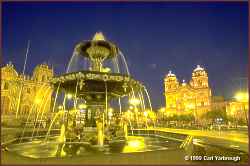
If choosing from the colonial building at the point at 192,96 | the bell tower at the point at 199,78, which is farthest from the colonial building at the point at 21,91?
the bell tower at the point at 199,78

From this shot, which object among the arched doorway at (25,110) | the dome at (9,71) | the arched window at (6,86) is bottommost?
the arched doorway at (25,110)

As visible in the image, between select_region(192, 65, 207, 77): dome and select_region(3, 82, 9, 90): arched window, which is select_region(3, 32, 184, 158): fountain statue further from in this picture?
select_region(192, 65, 207, 77): dome

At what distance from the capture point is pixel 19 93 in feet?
152

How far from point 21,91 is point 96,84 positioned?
41410mm

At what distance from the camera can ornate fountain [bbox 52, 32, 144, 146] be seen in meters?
9.53

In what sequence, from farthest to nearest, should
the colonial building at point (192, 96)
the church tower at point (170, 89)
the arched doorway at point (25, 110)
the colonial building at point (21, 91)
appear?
the church tower at point (170, 89), the colonial building at point (192, 96), the arched doorway at point (25, 110), the colonial building at point (21, 91)

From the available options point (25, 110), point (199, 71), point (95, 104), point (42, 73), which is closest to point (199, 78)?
point (199, 71)

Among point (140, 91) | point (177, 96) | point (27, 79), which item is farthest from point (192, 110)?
point (140, 91)

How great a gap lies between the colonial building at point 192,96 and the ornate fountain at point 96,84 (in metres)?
74.6

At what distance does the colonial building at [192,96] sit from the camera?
86.5m

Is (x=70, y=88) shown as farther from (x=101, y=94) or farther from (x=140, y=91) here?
(x=140, y=91)

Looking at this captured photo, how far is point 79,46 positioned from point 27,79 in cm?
4607

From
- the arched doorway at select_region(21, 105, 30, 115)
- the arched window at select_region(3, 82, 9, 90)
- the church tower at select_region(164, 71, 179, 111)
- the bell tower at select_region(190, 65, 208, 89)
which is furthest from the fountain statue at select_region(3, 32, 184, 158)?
the church tower at select_region(164, 71, 179, 111)

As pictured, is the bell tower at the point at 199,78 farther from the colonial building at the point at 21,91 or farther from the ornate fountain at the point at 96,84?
the ornate fountain at the point at 96,84
